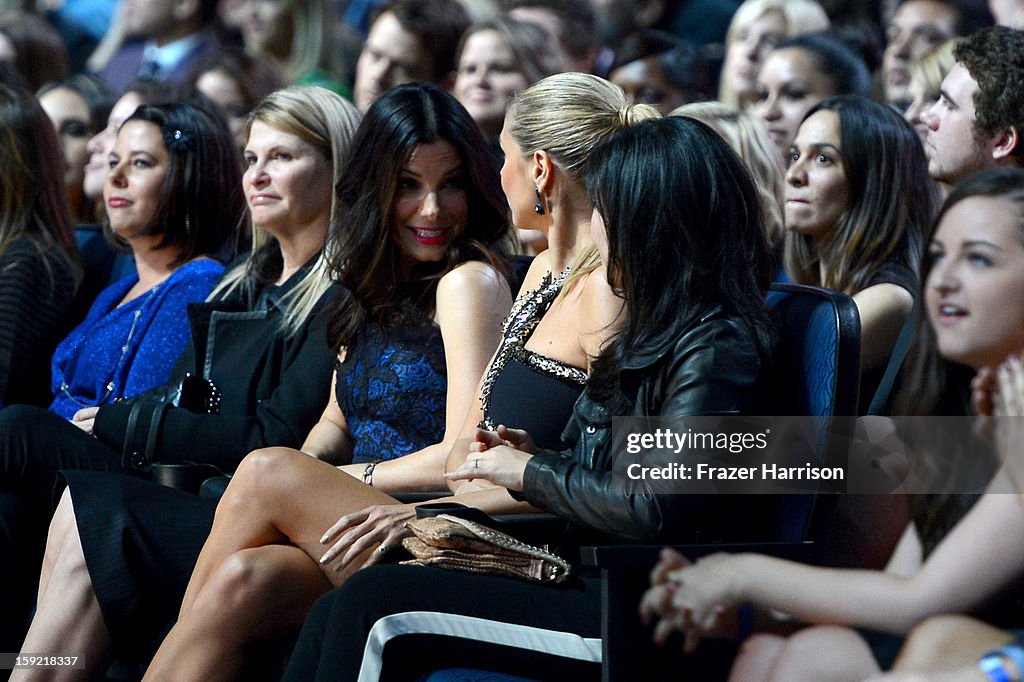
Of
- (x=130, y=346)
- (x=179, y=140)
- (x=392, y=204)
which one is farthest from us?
(x=179, y=140)

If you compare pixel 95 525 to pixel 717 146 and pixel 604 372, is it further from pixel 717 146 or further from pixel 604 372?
pixel 717 146

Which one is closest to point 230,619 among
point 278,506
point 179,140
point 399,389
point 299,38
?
point 278,506

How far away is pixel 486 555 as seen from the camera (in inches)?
88.1

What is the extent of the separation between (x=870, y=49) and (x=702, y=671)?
12.0 ft

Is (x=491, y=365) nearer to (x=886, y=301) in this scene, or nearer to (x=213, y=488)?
(x=213, y=488)

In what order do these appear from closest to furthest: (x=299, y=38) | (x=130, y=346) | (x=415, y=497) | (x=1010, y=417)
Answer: (x=1010, y=417) → (x=415, y=497) → (x=130, y=346) → (x=299, y=38)

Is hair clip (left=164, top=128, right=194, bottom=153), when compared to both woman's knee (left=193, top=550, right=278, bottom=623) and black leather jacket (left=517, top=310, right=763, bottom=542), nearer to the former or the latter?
woman's knee (left=193, top=550, right=278, bottom=623)

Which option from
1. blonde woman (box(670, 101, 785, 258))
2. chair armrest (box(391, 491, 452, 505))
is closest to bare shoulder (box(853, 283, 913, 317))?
blonde woman (box(670, 101, 785, 258))

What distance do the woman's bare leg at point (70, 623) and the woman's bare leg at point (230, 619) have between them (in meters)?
0.34

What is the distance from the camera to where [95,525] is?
9.06 ft

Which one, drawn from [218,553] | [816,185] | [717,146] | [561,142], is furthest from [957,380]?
[816,185]

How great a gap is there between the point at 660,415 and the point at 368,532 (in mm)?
569

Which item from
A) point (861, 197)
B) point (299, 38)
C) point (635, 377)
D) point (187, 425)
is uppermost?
point (299, 38)

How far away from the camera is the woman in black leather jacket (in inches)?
84.6
